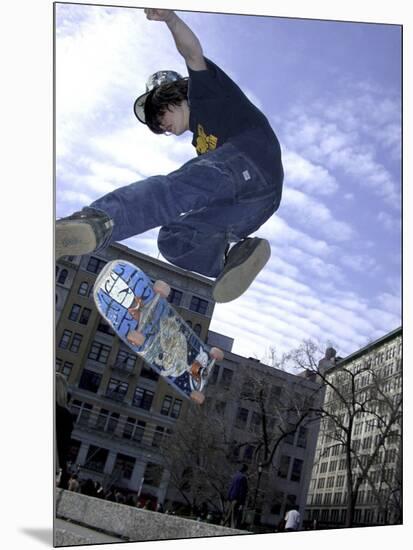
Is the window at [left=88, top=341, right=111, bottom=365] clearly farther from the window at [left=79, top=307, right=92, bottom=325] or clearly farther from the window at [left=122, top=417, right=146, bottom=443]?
the window at [left=122, top=417, right=146, bottom=443]

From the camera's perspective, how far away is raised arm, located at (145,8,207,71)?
6.95 meters

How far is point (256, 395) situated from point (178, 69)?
154 inches

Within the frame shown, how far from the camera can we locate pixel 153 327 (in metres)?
7.03

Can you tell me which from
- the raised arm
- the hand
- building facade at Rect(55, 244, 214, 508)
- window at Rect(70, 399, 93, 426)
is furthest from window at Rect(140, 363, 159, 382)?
the hand

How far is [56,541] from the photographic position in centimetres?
580

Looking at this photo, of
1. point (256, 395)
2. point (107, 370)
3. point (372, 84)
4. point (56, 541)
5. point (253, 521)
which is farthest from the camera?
point (372, 84)

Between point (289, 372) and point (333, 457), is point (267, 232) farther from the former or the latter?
point (333, 457)

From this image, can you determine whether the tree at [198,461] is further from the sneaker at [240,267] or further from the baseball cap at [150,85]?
the baseball cap at [150,85]

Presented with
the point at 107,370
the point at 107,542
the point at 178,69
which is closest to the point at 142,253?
the point at 107,370

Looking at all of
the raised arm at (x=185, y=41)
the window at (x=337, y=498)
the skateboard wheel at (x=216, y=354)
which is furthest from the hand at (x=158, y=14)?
the window at (x=337, y=498)

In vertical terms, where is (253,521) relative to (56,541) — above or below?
above

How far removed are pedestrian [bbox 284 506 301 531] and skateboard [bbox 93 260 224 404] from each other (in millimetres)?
1713

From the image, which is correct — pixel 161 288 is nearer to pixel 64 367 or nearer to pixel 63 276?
pixel 63 276

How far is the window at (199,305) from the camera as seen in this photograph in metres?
7.23
